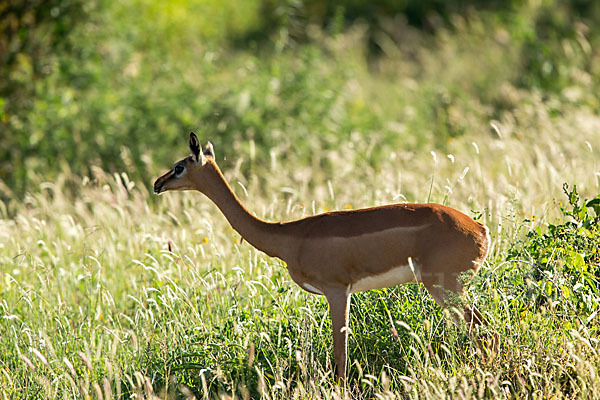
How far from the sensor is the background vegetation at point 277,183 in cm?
464

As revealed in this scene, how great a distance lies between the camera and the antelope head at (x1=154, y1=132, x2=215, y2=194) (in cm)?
465

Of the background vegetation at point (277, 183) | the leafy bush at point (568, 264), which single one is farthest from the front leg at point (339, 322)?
the leafy bush at point (568, 264)

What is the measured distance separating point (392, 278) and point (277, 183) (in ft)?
14.2

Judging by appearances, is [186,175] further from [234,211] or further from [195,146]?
[234,211]

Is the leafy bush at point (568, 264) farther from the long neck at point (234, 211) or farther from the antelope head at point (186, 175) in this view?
the antelope head at point (186, 175)

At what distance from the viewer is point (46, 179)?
10.1 metres

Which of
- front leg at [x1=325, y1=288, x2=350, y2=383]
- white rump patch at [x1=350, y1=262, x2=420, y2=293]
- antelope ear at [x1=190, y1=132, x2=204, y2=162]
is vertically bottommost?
front leg at [x1=325, y1=288, x2=350, y2=383]

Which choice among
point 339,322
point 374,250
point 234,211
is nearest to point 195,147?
point 234,211

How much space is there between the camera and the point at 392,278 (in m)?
4.36

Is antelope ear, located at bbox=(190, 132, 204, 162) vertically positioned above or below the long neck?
above

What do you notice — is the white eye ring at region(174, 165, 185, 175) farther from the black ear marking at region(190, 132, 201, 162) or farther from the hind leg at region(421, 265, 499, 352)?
the hind leg at region(421, 265, 499, 352)

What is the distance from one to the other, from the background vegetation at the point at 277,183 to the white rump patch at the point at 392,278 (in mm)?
228

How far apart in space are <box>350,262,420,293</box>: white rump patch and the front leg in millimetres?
124

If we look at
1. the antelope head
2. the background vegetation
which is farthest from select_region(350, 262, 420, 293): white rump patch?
the antelope head
